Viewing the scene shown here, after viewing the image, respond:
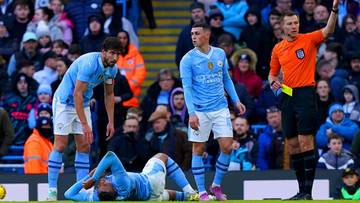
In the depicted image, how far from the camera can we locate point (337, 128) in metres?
23.6

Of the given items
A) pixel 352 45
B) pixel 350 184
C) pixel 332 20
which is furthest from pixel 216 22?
pixel 332 20

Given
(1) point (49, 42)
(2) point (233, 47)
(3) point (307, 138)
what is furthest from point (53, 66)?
(3) point (307, 138)

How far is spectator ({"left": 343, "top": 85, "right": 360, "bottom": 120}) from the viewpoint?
24156mm

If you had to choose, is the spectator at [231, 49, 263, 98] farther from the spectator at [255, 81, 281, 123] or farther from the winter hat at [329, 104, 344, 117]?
the winter hat at [329, 104, 344, 117]

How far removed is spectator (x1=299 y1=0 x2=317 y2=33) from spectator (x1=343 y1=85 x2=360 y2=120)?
2.37 meters

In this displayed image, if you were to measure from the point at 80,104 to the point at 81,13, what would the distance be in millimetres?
7947

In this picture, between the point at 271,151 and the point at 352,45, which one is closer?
the point at 271,151

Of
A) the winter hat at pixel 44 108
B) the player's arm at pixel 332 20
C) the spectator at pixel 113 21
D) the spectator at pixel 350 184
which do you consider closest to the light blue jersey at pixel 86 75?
the player's arm at pixel 332 20

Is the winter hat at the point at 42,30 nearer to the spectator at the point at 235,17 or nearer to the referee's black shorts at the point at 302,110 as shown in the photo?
the spectator at the point at 235,17

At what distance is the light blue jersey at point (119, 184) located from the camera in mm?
18844

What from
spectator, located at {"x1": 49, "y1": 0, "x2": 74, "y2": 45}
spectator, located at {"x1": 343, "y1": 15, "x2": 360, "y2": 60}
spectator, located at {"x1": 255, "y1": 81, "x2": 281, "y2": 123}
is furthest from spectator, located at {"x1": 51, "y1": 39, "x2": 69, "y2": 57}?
spectator, located at {"x1": 343, "y1": 15, "x2": 360, "y2": 60}

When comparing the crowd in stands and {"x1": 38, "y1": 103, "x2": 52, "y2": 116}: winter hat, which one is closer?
the crowd in stands

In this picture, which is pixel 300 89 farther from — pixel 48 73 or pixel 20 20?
pixel 20 20

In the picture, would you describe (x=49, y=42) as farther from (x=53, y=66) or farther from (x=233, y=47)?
(x=233, y=47)
